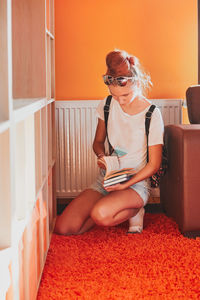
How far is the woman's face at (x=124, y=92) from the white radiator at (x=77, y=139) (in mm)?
596

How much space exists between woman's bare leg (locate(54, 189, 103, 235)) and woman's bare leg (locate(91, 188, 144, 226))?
13cm

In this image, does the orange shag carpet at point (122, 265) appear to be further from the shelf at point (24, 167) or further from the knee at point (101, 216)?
the shelf at point (24, 167)

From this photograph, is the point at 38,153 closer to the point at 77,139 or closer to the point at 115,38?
the point at 77,139

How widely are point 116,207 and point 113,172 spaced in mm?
197

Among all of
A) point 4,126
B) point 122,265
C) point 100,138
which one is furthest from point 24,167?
point 100,138

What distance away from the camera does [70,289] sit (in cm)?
197

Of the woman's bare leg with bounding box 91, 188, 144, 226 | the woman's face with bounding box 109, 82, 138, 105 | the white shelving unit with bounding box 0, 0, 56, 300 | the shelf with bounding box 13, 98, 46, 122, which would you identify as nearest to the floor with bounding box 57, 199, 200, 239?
the white shelving unit with bounding box 0, 0, 56, 300

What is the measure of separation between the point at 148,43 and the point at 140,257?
5.55 ft

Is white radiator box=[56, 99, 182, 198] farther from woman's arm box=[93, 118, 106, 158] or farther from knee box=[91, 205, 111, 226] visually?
knee box=[91, 205, 111, 226]

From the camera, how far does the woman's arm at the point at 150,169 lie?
266 centimetres

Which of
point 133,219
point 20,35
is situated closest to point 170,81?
point 133,219

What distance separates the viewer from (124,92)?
8.75ft

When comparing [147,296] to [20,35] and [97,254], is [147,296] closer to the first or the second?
[97,254]

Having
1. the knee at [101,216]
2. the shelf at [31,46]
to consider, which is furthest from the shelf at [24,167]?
the knee at [101,216]
